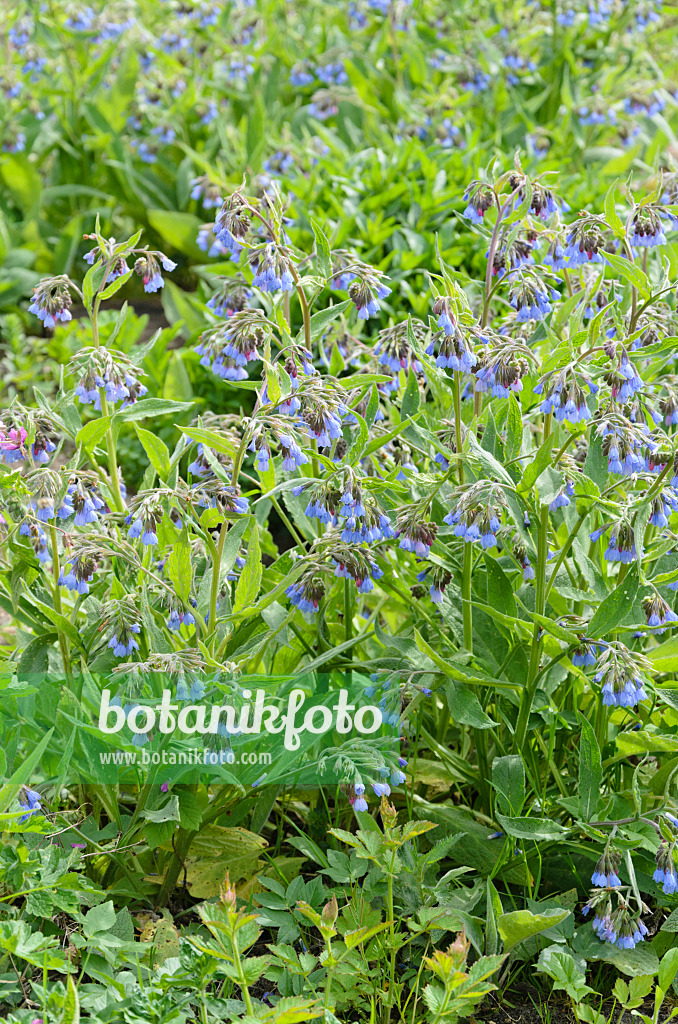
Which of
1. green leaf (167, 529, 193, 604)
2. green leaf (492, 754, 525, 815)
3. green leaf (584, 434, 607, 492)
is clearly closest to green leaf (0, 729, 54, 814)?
green leaf (167, 529, 193, 604)

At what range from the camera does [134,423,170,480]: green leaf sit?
215cm

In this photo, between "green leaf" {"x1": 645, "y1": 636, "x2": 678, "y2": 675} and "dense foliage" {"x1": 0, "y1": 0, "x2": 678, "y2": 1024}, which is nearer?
"dense foliage" {"x1": 0, "y1": 0, "x2": 678, "y2": 1024}

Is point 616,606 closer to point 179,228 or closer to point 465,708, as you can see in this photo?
point 465,708

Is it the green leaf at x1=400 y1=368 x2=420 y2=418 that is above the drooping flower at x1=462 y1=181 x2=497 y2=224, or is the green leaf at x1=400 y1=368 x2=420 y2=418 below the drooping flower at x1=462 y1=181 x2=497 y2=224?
below

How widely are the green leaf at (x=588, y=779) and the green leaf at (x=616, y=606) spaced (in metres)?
0.18

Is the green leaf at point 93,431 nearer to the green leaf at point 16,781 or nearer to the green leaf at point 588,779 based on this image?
the green leaf at point 16,781

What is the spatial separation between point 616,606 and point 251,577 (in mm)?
697

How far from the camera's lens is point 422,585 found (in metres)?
2.31

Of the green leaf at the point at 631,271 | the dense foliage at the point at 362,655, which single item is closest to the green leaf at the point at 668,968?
the dense foliage at the point at 362,655

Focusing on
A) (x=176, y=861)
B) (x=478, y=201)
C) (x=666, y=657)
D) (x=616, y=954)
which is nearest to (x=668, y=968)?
(x=616, y=954)

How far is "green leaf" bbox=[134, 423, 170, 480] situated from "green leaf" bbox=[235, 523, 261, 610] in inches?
9.2

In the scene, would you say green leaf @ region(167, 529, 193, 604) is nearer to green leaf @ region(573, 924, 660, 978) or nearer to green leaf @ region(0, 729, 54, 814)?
green leaf @ region(0, 729, 54, 814)

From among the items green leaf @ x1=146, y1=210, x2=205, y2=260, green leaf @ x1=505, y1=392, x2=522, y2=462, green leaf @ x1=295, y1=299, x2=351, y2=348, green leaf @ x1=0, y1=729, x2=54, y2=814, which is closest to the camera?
green leaf @ x1=0, y1=729, x2=54, y2=814

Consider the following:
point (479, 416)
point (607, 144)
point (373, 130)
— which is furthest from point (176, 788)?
point (607, 144)
